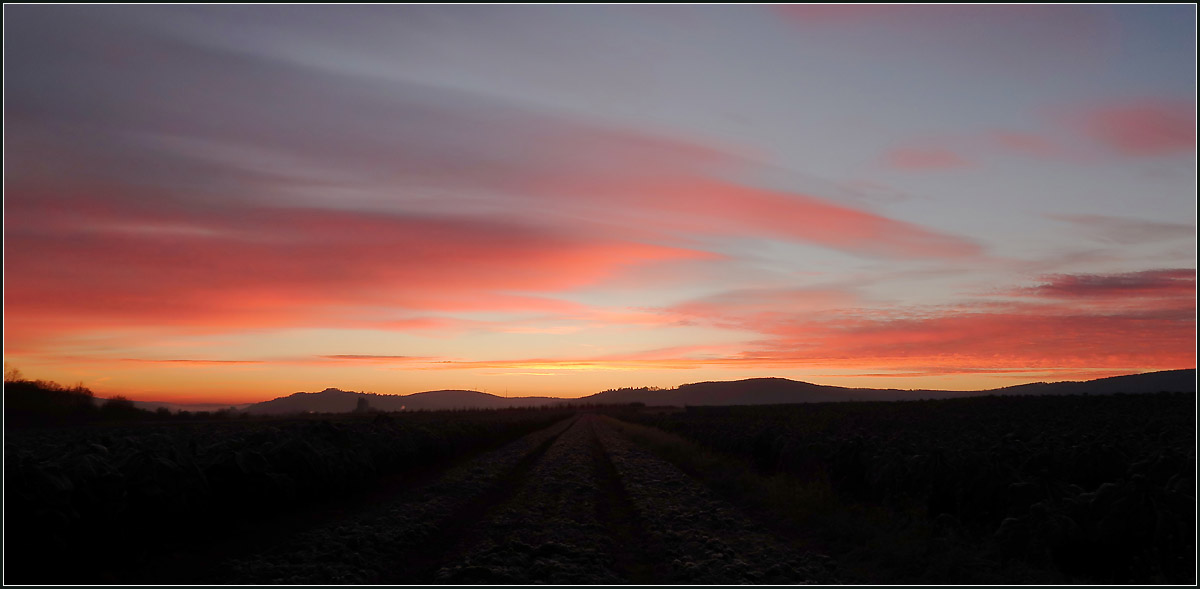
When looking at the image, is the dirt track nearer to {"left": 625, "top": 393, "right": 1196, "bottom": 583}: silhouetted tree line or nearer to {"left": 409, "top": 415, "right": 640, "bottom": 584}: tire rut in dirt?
{"left": 409, "top": 415, "right": 640, "bottom": 584}: tire rut in dirt

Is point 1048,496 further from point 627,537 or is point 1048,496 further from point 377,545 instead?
point 377,545

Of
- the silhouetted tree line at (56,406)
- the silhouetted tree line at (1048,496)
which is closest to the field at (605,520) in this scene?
the silhouetted tree line at (1048,496)

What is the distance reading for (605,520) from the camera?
1716 centimetres

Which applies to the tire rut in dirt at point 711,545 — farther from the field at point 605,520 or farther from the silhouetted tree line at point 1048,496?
the silhouetted tree line at point 1048,496

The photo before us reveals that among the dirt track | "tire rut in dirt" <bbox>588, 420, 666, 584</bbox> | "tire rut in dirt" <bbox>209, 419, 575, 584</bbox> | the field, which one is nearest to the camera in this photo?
the field

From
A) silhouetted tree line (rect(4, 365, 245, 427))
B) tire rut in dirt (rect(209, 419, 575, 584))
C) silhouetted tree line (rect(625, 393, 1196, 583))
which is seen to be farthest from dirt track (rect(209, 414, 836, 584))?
silhouetted tree line (rect(4, 365, 245, 427))

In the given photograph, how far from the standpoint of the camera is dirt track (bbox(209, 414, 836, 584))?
459 inches

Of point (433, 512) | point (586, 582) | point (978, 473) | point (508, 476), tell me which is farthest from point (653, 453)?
point (586, 582)

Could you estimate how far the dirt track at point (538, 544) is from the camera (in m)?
11.7

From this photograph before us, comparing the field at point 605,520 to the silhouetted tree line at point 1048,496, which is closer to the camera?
the silhouetted tree line at point 1048,496

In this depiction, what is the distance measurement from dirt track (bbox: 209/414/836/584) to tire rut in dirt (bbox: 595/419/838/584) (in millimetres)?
28

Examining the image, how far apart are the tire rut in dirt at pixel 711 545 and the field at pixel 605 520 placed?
8cm

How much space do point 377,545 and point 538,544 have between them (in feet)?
11.4

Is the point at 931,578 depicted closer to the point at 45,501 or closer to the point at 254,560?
the point at 254,560
